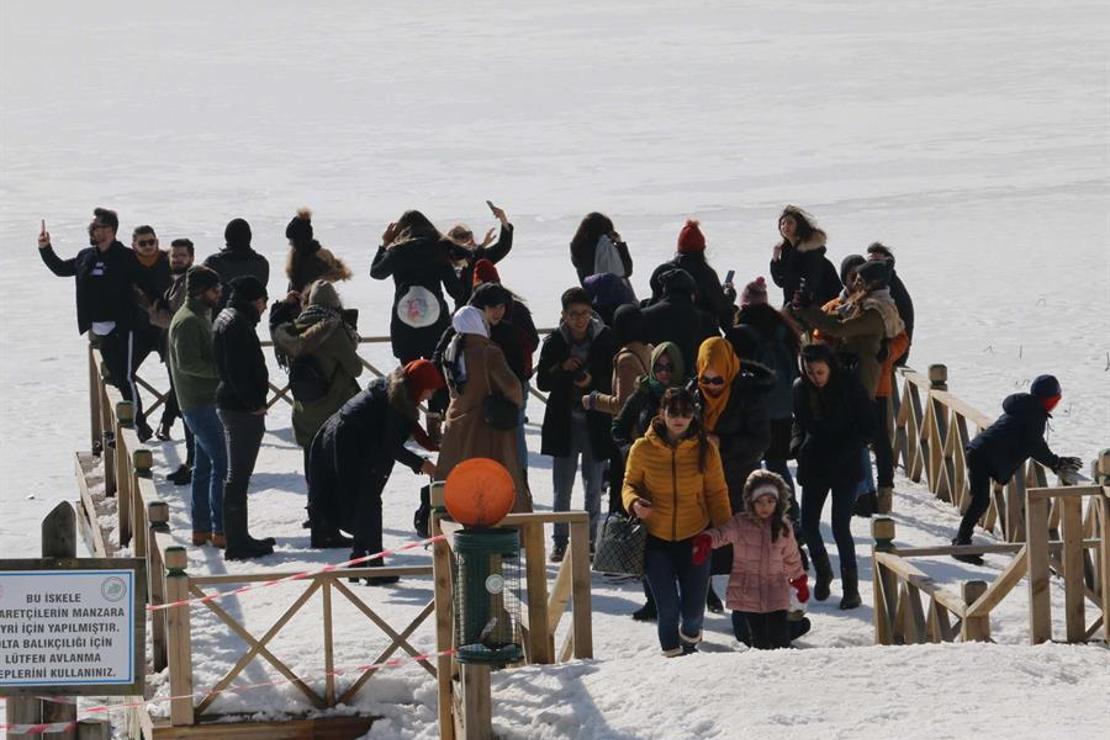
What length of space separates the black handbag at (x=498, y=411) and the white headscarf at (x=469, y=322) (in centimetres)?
19

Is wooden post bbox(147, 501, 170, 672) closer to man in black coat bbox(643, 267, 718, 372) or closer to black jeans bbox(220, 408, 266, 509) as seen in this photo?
black jeans bbox(220, 408, 266, 509)

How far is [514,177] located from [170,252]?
19152mm

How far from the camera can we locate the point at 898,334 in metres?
12.0

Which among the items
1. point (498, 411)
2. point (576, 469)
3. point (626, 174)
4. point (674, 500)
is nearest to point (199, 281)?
point (498, 411)

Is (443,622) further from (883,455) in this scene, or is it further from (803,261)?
(803,261)

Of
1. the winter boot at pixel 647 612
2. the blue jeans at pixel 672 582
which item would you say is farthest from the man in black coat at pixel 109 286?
the blue jeans at pixel 672 582

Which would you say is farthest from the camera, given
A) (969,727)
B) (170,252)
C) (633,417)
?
(170,252)

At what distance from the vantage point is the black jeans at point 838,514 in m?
10.3

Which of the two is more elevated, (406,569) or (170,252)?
(170,252)

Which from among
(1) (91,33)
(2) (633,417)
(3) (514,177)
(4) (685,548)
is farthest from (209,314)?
(1) (91,33)

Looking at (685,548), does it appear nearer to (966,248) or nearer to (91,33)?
(966,248)

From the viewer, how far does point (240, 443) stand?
11398mm

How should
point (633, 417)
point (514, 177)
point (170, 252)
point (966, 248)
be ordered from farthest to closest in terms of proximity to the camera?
point (514, 177)
point (966, 248)
point (170, 252)
point (633, 417)

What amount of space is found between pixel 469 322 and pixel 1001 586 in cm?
298
